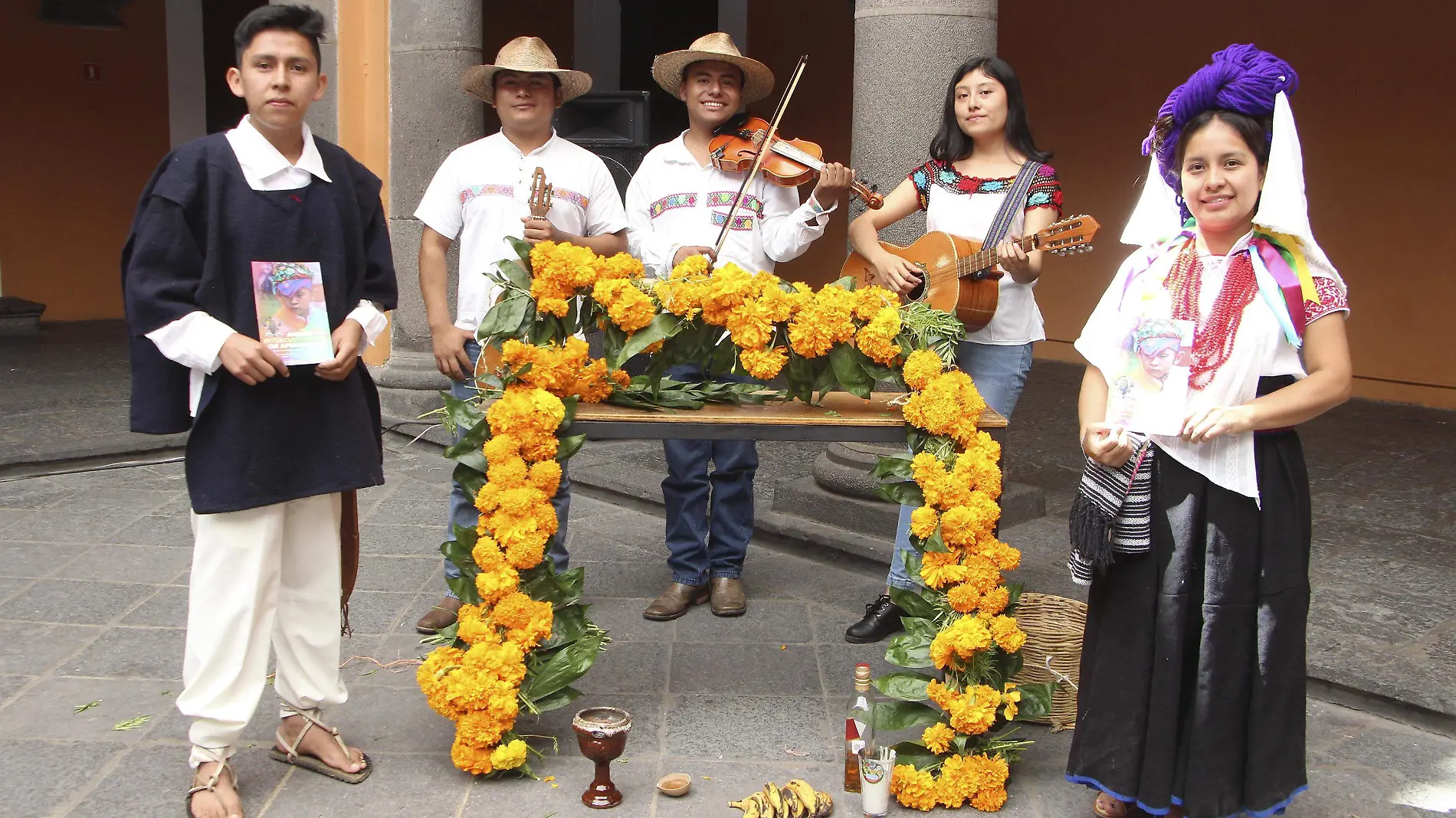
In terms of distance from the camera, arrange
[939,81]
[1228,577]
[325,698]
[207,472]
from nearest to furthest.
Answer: [1228,577] < [207,472] < [325,698] < [939,81]

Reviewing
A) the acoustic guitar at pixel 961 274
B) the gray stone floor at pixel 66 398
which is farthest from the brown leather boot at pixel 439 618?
the gray stone floor at pixel 66 398

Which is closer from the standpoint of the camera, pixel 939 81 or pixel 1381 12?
pixel 939 81

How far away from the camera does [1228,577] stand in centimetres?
312

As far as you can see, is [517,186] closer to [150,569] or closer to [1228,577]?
[150,569]

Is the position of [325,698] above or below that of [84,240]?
below

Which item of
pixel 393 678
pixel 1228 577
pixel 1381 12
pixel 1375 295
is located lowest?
pixel 393 678

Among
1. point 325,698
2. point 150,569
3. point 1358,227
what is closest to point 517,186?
point 325,698

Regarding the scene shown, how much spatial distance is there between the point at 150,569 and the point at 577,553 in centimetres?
178

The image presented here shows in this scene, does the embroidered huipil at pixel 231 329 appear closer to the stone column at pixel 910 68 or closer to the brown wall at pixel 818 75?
the stone column at pixel 910 68

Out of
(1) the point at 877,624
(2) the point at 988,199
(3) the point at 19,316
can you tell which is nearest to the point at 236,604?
(1) the point at 877,624

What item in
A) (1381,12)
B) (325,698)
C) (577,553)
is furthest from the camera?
(1381,12)

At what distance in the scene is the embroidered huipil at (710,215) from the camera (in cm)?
468

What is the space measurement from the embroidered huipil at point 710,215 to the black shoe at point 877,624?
130 cm

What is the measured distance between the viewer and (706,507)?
5094 millimetres
